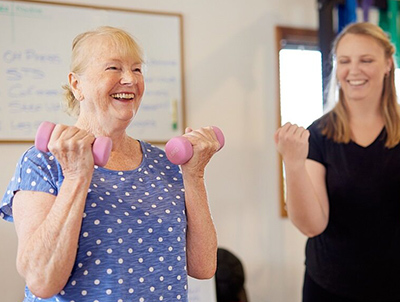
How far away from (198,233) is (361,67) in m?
1.02

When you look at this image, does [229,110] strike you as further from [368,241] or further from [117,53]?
[117,53]

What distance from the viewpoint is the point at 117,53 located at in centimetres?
127

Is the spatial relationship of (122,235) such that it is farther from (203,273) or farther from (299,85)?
(299,85)

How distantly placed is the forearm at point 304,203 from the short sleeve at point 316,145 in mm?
97

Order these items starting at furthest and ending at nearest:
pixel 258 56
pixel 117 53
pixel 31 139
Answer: pixel 258 56
pixel 31 139
pixel 117 53

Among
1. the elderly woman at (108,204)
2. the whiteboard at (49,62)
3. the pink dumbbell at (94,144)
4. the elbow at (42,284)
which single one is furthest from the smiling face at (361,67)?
the elbow at (42,284)

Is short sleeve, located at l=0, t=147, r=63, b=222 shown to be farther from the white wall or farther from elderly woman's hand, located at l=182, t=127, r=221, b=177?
the white wall

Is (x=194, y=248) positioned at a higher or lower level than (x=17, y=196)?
lower

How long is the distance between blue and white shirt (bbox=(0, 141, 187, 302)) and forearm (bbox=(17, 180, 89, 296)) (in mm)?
53

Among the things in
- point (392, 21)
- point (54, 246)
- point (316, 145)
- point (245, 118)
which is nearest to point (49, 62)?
point (245, 118)

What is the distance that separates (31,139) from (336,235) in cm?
143

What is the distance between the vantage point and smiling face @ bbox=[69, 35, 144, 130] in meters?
1.26

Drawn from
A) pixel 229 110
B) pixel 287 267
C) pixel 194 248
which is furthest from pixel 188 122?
pixel 194 248

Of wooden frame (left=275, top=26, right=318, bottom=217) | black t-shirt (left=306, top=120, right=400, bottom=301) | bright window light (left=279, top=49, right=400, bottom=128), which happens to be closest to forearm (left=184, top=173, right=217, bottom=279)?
black t-shirt (left=306, top=120, right=400, bottom=301)
